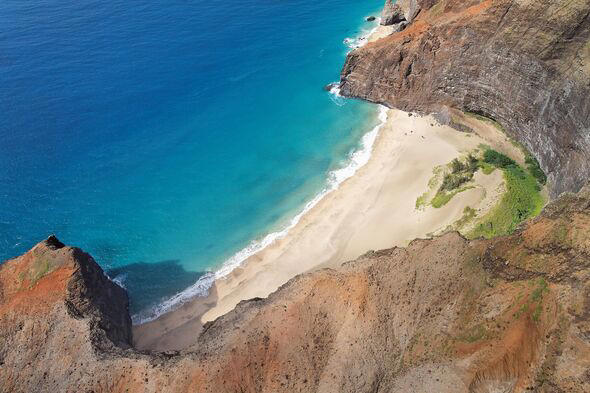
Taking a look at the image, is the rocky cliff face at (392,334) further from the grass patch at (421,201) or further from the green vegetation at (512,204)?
the grass patch at (421,201)

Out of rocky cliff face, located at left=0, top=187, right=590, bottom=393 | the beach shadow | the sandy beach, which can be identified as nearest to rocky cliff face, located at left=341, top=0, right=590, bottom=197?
the sandy beach

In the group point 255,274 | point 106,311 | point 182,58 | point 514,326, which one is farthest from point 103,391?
point 182,58

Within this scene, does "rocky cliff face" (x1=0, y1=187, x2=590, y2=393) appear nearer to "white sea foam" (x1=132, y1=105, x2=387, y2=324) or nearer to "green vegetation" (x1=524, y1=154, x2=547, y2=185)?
"white sea foam" (x1=132, y1=105, x2=387, y2=324)

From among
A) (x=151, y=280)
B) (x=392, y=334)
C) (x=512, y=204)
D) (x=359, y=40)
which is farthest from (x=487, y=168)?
(x=359, y=40)

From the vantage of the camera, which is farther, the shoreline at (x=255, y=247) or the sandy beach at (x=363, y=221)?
the shoreline at (x=255, y=247)

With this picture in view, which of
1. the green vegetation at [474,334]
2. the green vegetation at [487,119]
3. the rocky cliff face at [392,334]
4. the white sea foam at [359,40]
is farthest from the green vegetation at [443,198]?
the white sea foam at [359,40]

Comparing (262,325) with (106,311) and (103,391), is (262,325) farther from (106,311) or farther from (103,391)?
(106,311)

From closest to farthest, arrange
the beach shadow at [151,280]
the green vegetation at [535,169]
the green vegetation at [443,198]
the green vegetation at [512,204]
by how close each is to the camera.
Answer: the green vegetation at [512,204] < the beach shadow at [151,280] < the green vegetation at [443,198] < the green vegetation at [535,169]
